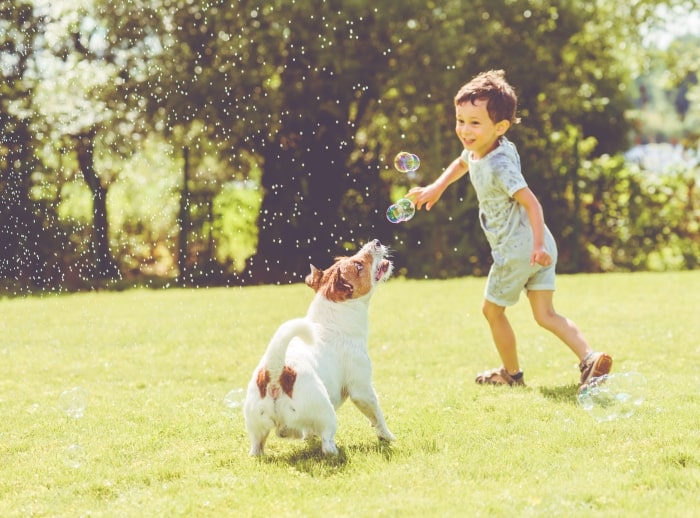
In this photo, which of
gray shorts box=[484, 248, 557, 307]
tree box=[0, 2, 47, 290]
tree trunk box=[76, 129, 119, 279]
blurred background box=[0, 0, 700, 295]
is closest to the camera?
gray shorts box=[484, 248, 557, 307]

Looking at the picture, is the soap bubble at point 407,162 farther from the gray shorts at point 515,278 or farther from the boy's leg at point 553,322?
the boy's leg at point 553,322

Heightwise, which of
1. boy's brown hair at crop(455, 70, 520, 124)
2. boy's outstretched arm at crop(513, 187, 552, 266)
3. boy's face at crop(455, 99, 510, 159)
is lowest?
boy's outstretched arm at crop(513, 187, 552, 266)

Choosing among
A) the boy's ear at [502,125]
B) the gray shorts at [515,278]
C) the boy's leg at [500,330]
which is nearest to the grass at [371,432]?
the boy's leg at [500,330]

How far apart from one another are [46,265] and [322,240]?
444 cm

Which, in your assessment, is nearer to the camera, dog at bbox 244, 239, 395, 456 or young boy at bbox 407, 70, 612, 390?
dog at bbox 244, 239, 395, 456

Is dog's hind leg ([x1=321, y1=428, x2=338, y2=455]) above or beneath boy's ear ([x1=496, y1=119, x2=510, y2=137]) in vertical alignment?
beneath

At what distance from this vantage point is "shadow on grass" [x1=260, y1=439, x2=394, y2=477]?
3971 millimetres

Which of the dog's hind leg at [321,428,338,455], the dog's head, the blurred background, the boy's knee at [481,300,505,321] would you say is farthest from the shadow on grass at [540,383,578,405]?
the blurred background

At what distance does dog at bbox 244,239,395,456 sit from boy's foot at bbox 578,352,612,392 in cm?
157

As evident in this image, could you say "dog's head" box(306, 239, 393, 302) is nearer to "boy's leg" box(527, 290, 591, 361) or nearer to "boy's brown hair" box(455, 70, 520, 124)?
"boy's brown hair" box(455, 70, 520, 124)

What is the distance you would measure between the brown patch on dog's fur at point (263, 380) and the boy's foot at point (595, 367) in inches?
90.6

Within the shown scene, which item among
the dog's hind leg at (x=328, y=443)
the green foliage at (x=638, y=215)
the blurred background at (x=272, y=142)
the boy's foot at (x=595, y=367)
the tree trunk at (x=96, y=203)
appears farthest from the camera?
the green foliage at (x=638, y=215)

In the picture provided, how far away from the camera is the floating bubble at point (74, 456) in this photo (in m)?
4.27

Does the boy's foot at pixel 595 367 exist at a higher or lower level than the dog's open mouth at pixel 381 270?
lower
